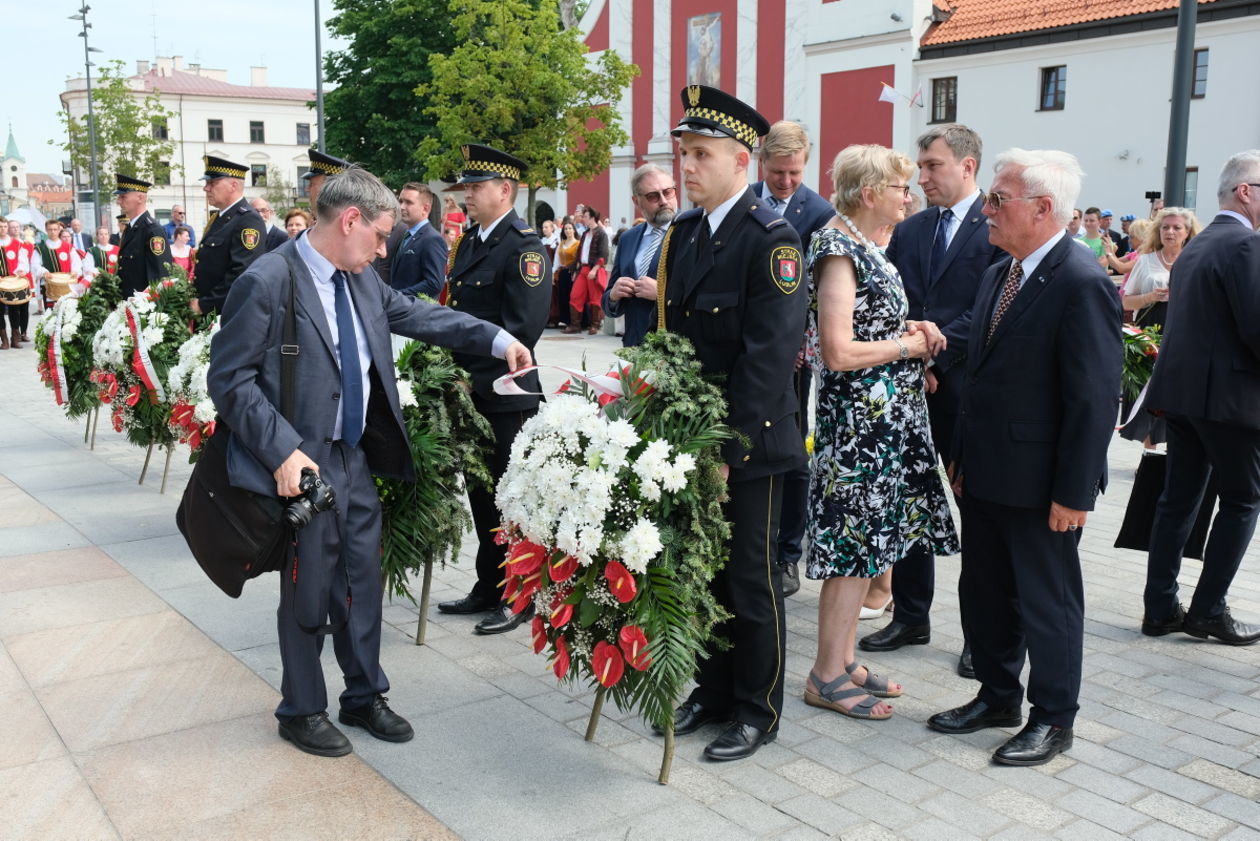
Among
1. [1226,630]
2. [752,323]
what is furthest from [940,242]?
[1226,630]

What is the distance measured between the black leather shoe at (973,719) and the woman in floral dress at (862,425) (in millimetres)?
215

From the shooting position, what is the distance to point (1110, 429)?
3.90 m

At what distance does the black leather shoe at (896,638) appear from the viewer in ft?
17.4

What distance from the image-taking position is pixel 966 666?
499 cm

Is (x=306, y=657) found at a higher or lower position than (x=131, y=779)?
higher

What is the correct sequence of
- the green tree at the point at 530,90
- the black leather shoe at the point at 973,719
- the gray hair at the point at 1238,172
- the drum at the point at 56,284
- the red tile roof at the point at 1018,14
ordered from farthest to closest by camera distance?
the green tree at the point at 530,90
the red tile roof at the point at 1018,14
the drum at the point at 56,284
the gray hair at the point at 1238,172
the black leather shoe at the point at 973,719

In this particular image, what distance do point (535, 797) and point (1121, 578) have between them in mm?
4010

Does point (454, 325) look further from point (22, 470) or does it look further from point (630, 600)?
point (22, 470)

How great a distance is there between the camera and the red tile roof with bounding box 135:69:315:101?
92.8 m

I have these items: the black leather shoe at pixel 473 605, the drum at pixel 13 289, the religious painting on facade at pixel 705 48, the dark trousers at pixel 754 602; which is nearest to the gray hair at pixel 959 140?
the dark trousers at pixel 754 602

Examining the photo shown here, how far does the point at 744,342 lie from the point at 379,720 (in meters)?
1.96

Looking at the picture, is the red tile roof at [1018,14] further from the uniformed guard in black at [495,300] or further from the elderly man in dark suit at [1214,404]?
the uniformed guard in black at [495,300]

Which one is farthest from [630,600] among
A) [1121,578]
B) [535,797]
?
[1121,578]

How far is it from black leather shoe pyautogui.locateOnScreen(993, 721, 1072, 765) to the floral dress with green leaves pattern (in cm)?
77
